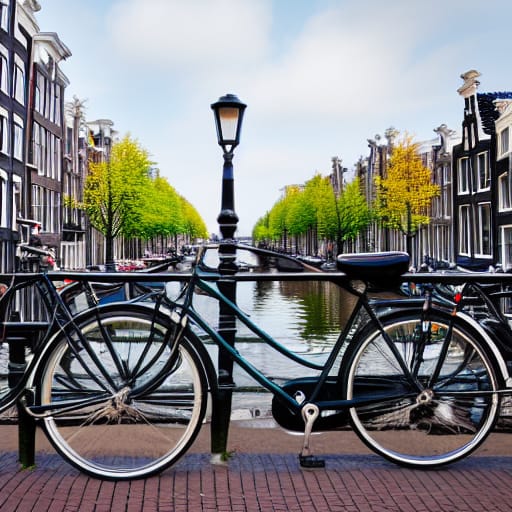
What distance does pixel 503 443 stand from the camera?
342 cm

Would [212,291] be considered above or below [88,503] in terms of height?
above

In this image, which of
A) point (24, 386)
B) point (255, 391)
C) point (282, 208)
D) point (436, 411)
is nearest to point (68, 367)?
point (24, 386)

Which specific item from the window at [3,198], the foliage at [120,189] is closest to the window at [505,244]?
the window at [3,198]

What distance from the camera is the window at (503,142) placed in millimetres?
28594

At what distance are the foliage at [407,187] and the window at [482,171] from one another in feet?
20.2

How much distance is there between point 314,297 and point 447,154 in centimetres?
1647

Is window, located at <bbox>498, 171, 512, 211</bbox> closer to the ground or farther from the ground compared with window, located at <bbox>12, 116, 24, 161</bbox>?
closer to the ground

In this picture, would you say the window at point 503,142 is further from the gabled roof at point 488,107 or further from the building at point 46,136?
the building at point 46,136

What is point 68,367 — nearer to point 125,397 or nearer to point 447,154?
point 125,397

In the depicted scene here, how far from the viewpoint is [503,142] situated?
2897cm

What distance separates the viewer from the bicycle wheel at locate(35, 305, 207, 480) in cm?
284

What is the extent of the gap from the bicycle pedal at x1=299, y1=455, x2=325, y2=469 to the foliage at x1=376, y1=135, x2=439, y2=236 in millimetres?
36441

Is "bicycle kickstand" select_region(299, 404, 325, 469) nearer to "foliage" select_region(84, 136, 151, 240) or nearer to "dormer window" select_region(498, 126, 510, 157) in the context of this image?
"dormer window" select_region(498, 126, 510, 157)

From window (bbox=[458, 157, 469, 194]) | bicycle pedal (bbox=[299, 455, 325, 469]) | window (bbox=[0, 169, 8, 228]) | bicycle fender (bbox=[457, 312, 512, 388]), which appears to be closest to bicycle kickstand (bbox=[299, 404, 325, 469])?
bicycle pedal (bbox=[299, 455, 325, 469])
